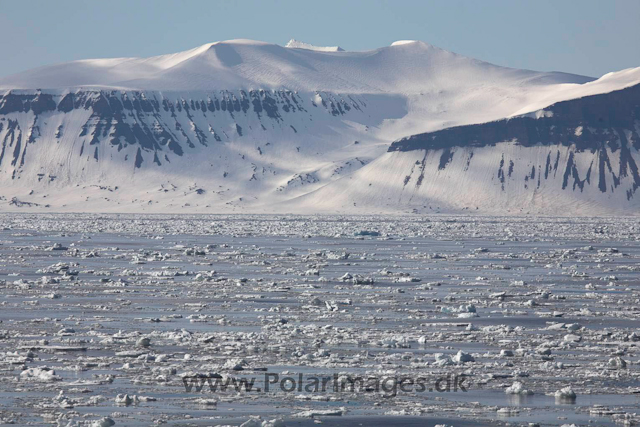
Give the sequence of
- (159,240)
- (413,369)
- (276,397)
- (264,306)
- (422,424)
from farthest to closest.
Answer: (159,240), (264,306), (413,369), (276,397), (422,424)

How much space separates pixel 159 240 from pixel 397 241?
18.0m

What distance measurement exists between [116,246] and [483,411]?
182 feet

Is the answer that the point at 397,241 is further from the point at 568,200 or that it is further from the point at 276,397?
the point at 568,200

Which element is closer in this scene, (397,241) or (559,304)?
(559,304)

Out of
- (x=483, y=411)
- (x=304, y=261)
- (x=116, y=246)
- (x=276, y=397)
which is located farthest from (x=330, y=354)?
(x=116, y=246)

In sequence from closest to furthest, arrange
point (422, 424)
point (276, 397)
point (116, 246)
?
1. point (422, 424)
2. point (276, 397)
3. point (116, 246)

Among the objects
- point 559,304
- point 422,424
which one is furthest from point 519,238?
point 422,424

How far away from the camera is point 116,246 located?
72688mm

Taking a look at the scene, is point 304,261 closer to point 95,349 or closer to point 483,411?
point 95,349

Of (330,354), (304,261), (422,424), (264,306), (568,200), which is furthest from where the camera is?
(568,200)

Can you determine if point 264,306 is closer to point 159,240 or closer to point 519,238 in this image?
point 159,240

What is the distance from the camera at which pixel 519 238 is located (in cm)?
8925

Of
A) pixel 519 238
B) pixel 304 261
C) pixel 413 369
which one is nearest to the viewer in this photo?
pixel 413 369

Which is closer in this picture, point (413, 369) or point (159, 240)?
point (413, 369)
